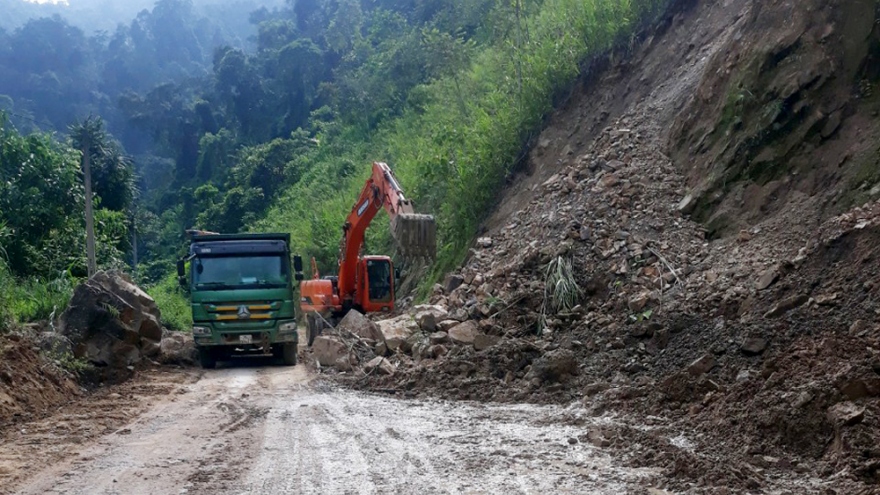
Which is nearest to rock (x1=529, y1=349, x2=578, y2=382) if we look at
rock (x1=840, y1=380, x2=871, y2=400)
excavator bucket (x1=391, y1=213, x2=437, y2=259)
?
excavator bucket (x1=391, y1=213, x2=437, y2=259)

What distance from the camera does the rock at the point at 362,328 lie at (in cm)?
1463

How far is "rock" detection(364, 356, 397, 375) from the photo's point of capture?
12.9 metres

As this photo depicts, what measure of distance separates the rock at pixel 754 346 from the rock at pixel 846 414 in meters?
1.85

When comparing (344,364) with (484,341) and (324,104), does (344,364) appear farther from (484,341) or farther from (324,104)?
(324,104)

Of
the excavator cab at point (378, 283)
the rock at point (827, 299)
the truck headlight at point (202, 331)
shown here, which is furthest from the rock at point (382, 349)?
the rock at point (827, 299)

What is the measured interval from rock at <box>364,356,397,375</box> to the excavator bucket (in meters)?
1.93

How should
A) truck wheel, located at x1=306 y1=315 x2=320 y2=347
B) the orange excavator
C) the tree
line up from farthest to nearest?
the tree, truck wheel, located at x1=306 y1=315 x2=320 y2=347, the orange excavator

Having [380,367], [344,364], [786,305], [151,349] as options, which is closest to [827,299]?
[786,305]

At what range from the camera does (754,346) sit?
8.95m

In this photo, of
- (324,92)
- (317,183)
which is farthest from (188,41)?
(317,183)

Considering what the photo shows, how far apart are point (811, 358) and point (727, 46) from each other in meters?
8.69

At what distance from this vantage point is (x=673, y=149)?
15.2m

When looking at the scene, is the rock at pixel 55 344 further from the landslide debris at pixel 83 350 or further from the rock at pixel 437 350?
the rock at pixel 437 350

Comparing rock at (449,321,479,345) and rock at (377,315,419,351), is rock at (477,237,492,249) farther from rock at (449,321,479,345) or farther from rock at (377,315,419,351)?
rock at (449,321,479,345)
